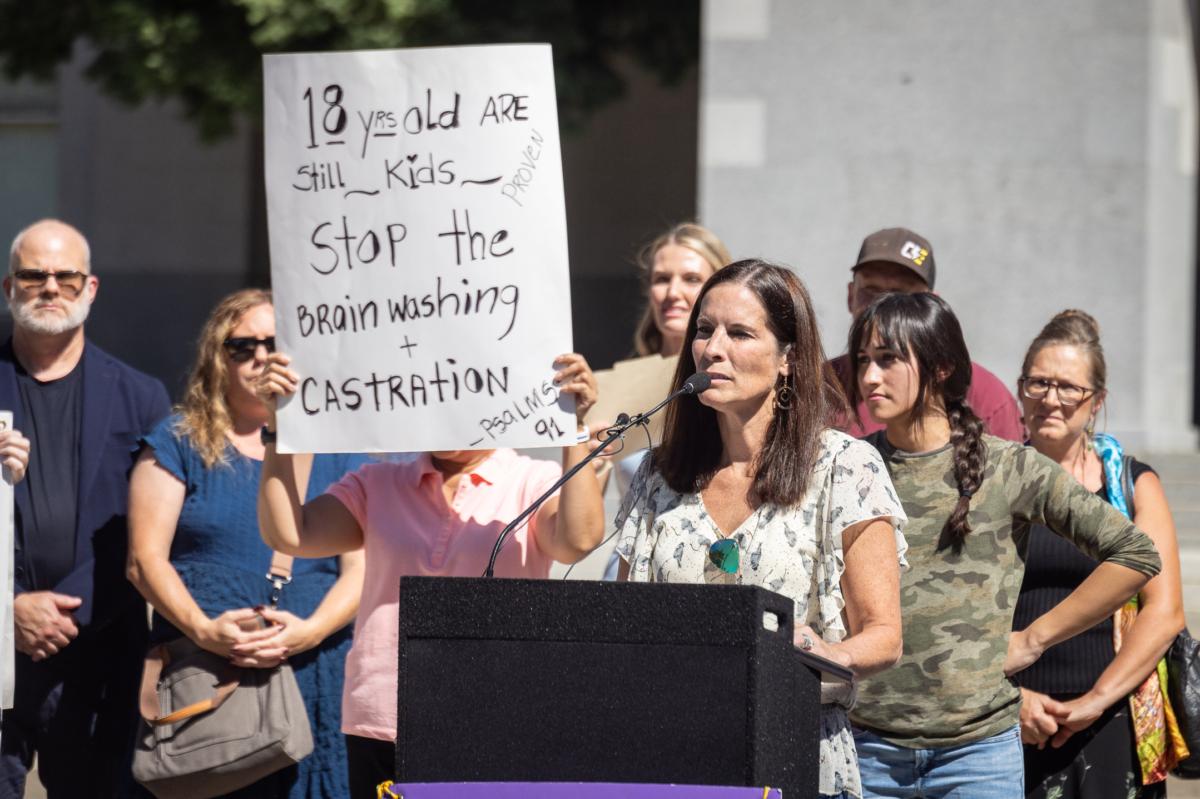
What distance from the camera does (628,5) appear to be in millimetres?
13102

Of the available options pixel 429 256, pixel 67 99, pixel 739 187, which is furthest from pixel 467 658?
pixel 67 99

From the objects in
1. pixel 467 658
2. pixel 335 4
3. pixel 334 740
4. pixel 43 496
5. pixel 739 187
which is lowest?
pixel 334 740

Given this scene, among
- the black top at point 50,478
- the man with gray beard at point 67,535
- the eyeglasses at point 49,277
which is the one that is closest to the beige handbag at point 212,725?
the man with gray beard at point 67,535

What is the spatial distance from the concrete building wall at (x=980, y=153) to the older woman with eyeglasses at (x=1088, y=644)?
4.68 meters

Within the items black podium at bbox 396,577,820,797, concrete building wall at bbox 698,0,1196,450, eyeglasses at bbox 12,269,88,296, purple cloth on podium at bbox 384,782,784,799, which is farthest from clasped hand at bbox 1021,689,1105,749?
concrete building wall at bbox 698,0,1196,450

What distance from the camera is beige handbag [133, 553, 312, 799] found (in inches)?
170

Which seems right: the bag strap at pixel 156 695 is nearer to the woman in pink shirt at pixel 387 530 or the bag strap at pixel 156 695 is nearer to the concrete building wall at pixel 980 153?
the woman in pink shirt at pixel 387 530

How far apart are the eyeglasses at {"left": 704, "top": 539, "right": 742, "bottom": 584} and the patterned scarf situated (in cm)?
151

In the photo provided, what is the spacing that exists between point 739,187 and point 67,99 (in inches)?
377

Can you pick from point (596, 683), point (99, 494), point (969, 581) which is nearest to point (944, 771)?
point (969, 581)

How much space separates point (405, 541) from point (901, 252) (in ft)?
5.83

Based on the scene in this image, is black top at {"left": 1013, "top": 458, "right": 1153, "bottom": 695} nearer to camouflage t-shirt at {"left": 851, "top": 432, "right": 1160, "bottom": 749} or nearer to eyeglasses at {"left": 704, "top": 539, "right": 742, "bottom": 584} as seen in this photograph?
camouflage t-shirt at {"left": 851, "top": 432, "right": 1160, "bottom": 749}

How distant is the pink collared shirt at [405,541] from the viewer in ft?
12.2

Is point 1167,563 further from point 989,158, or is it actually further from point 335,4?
point 335,4
